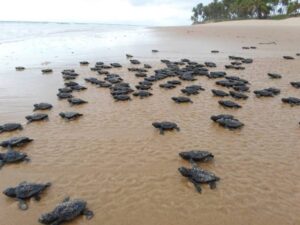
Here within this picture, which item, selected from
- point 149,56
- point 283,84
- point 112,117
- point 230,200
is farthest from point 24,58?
point 230,200

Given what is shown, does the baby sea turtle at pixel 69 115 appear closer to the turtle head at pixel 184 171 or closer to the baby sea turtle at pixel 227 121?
the baby sea turtle at pixel 227 121

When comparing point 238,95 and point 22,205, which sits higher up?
point 238,95

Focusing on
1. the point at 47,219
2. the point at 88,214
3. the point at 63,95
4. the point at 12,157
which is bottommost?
the point at 88,214

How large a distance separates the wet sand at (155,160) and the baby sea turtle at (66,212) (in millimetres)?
220

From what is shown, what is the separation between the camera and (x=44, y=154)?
7.97 metres

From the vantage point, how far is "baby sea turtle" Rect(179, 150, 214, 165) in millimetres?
7320

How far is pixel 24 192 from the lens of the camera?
6066 mm

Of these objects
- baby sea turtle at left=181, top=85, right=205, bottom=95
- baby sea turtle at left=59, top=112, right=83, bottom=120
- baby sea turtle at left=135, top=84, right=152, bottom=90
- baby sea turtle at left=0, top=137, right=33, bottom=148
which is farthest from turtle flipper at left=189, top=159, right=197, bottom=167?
baby sea turtle at left=135, top=84, right=152, bottom=90

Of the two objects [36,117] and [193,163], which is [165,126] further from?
[36,117]

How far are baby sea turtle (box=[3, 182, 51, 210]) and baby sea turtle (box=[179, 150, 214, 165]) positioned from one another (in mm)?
2992

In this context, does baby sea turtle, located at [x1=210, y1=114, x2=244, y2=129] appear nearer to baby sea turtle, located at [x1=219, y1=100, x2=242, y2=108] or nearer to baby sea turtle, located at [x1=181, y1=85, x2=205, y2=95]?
baby sea turtle, located at [x1=219, y1=100, x2=242, y2=108]

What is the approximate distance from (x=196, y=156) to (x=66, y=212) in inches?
120

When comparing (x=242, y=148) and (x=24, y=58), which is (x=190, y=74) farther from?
(x=24, y=58)

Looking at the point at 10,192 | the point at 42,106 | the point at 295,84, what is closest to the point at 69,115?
the point at 42,106
